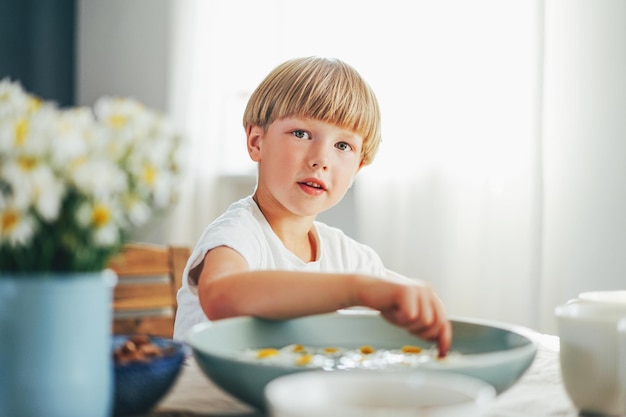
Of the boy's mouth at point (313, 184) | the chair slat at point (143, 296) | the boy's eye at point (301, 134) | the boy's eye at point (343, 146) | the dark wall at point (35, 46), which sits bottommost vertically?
the chair slat at point (143, 296)

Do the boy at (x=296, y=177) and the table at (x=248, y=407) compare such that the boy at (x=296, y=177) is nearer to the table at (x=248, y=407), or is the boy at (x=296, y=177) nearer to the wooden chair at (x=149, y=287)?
the table at (x=248, y=407)

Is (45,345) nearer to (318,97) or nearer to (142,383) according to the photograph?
(142,383)

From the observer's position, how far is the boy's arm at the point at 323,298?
76 cm

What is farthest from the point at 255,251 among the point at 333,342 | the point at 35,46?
the point at 35,46

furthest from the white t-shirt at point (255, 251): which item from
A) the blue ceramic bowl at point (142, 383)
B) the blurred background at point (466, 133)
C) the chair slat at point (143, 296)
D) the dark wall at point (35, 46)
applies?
the dark wall at point (35, 46)

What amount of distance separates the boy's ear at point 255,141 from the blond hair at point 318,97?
0.01 metres

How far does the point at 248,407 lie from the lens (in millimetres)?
702

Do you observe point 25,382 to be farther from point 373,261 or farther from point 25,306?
point 373,261

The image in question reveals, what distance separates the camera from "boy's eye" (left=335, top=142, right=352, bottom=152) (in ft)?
4.79

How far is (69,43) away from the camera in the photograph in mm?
4098

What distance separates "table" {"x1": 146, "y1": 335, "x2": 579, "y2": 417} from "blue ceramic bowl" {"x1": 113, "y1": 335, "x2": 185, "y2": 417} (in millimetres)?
27

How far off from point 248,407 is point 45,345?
21cm

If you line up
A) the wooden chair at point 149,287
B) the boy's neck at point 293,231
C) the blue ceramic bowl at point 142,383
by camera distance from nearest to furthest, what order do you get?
the blue ceramic bowl at point 142,383, the boy's neck at point 293,231, the wooden chair at point 149,287

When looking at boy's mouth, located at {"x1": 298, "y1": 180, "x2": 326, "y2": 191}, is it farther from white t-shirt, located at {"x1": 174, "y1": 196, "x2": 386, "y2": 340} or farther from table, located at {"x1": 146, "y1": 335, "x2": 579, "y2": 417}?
table, located at {"x1": 146, "y1": 335, "x2": 579, "y2": 417}
